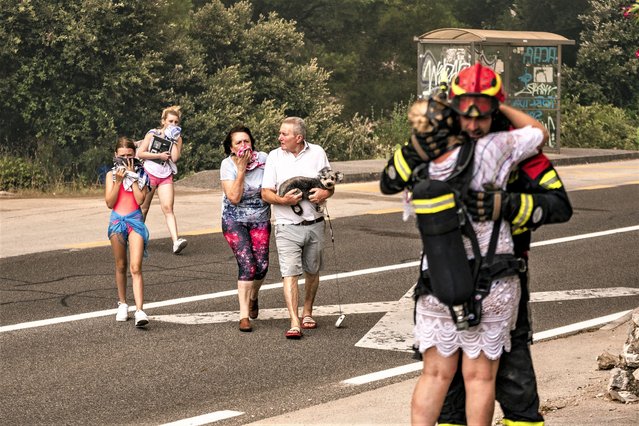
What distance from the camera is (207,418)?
773 cm

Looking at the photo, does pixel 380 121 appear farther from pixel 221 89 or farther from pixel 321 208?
pixel 321 208

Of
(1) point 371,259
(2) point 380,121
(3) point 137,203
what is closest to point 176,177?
(2) point 380,121

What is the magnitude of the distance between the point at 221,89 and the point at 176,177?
7.60ft

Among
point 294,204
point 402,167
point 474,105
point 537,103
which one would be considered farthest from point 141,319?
point 537,103

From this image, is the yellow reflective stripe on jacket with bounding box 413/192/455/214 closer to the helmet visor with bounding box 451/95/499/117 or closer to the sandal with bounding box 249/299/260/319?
the helmet visor with bounding box 451/95/499/117

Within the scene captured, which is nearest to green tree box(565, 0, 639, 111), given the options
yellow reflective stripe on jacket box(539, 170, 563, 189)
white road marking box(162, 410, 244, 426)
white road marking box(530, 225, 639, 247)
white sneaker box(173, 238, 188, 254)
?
white road marking box(530, 225, 639, 247)

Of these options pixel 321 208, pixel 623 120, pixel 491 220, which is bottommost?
pixel 623 120

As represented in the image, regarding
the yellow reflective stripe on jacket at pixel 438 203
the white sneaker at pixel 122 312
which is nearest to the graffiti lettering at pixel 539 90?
the white sneaker at pixel 122 312

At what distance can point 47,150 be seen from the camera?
24.8 m

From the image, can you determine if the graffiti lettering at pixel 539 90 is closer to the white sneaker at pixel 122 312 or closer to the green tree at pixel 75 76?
the green tree at pixel 75 76

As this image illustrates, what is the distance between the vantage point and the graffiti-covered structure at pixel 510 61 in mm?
27250

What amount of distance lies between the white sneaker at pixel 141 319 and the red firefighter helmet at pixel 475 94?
217 inches

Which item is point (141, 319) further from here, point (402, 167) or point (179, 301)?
point (402, 167)

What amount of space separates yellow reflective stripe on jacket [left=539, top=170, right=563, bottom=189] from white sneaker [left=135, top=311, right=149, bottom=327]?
5412mm
